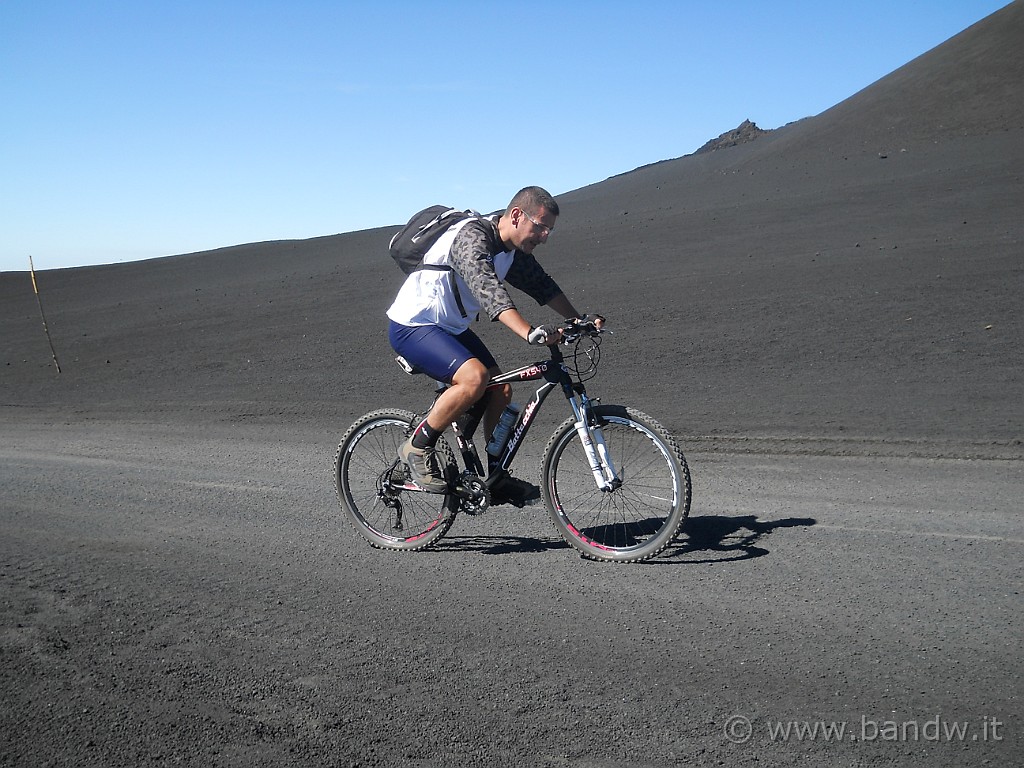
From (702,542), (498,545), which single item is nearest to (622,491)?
(702,542)

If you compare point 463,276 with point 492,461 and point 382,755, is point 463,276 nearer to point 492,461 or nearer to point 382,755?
point 492,461

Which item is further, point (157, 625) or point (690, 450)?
point (690, 450)

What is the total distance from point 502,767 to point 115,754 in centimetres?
135

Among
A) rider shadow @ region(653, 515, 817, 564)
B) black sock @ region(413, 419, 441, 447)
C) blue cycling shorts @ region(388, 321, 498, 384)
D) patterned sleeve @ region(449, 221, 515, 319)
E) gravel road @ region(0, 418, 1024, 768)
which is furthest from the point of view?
black sock @ region(413, 419, 441, 447)

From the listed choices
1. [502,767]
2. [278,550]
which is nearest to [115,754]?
[502,767]

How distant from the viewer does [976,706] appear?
309 centimetres

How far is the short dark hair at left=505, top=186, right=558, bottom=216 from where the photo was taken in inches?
189

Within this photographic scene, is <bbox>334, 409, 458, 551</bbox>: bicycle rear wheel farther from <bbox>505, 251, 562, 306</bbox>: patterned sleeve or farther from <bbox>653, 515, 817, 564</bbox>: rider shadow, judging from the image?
<bbox>653, 515, 817, 564</bbox>: rider shadow

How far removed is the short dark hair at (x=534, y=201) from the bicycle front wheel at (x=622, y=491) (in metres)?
1.15

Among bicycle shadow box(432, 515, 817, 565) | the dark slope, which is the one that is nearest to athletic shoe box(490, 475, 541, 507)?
bicycle shadow box(432, 515, 817, 565)

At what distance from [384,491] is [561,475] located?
1170mm

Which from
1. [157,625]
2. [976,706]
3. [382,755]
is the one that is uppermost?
[157,625]

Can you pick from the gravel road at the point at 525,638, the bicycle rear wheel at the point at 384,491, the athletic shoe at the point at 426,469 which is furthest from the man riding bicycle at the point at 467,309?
the gravel road at the point at 525,638

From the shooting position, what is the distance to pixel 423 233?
4914mm
